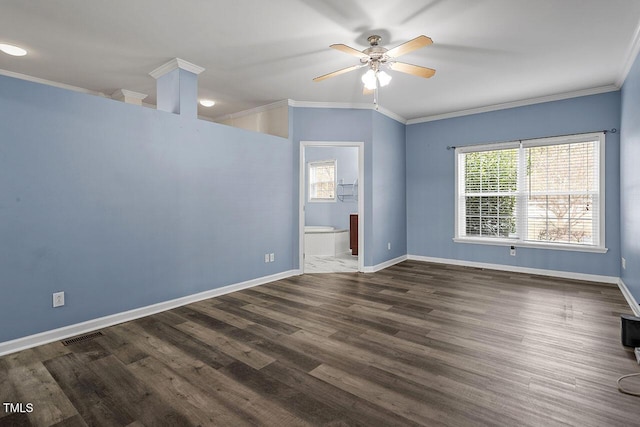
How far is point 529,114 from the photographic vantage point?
4922 mm

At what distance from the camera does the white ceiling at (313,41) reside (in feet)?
8.38

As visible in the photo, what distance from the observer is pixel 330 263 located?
233 inches

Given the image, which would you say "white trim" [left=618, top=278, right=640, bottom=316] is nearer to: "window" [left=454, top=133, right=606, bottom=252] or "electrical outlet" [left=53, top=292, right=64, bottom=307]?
"window" [left=454, top=133, right=606, bottom=252]

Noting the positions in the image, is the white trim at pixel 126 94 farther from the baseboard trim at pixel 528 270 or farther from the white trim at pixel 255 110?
the baseboard trim at pixel 528 270

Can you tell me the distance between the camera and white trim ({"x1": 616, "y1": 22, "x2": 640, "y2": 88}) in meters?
2.98

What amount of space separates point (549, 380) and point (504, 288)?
235cm

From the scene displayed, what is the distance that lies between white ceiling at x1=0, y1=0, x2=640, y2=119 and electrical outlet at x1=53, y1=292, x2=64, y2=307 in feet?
7.55

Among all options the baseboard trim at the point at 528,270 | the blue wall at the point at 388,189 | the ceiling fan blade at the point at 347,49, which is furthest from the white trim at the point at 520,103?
the ceiling fan blade at the point at 347,49

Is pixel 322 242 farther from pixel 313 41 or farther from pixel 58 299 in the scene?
pixel 58 299

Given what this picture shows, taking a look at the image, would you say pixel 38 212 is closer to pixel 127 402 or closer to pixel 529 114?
pixel 127 402

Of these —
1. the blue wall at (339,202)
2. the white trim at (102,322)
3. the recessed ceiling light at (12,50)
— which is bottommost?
the white trim at (102,322)

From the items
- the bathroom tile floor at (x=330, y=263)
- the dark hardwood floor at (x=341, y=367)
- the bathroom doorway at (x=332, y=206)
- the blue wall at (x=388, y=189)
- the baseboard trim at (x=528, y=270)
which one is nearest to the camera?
the dark hardwood floor at (x=341, y=367)

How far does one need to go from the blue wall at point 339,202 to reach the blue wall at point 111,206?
3.51 metres

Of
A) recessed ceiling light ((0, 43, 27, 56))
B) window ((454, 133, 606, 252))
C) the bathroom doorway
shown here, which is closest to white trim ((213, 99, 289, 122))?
the bathroom doorway
